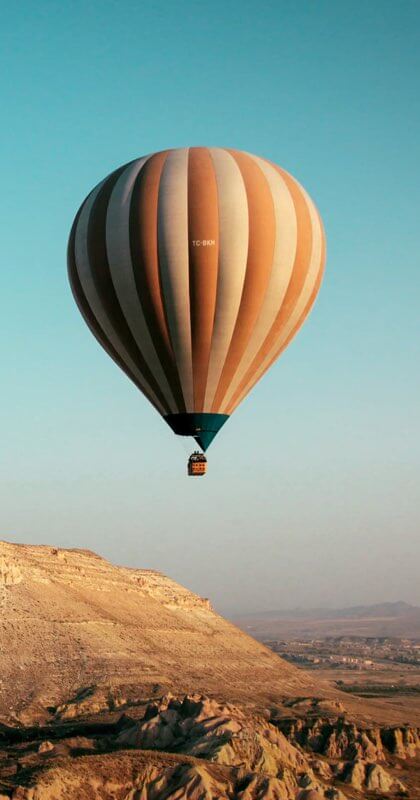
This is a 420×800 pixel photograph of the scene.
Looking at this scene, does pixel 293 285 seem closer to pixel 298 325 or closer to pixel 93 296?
pixel 298 325

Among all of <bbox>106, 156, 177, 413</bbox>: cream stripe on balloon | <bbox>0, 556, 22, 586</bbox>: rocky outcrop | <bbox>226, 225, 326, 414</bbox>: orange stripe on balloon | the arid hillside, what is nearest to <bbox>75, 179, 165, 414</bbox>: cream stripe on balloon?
<bbox>106, 156, 177, 413</bbox>: cream stripe on balloon

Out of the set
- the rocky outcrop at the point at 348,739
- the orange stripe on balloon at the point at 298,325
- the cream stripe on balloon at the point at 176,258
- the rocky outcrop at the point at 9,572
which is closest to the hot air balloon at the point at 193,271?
the cream stripe on balloon at the point at 176,258

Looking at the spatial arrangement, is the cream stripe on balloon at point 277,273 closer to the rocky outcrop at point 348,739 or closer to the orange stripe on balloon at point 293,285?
the orange stripe on balloon at point 293,285

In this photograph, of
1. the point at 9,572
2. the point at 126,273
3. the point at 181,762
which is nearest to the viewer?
the point at 181,762

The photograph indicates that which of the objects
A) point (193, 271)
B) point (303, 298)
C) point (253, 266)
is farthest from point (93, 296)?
point (303, 298)

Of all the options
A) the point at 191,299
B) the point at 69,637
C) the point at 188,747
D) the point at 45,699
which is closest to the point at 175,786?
the point at 188,747

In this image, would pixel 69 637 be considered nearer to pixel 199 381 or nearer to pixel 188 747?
pixel 188 747
